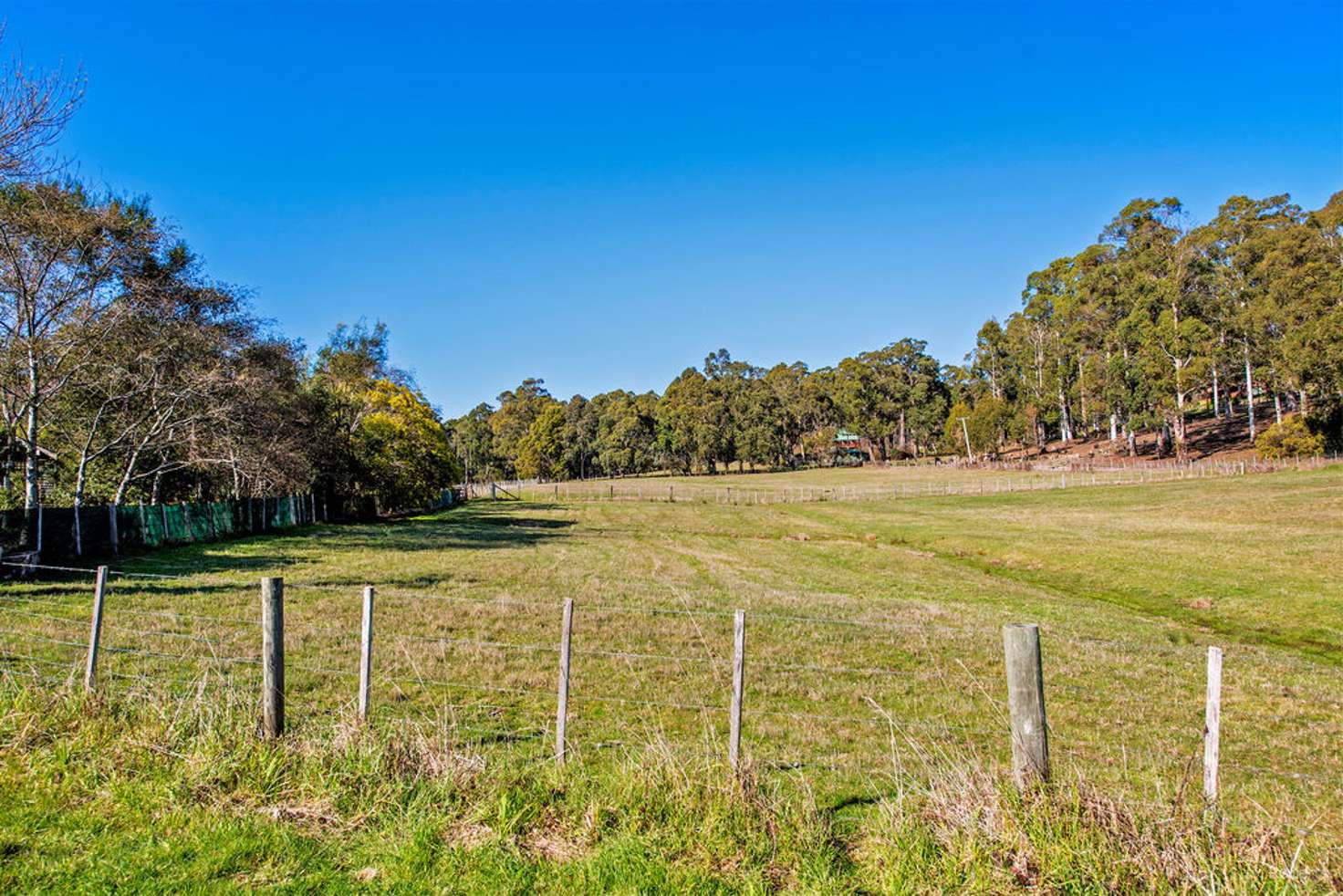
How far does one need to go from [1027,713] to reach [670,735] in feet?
14.6

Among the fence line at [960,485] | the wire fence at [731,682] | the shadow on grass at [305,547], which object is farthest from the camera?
the fence line at [960,485]

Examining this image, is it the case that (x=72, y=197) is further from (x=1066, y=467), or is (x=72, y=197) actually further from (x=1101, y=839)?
(x=1066, y=467)

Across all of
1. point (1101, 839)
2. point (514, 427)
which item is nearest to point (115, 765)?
point (1101, 839)

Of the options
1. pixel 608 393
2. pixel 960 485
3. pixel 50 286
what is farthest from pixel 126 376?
pixel 608 393

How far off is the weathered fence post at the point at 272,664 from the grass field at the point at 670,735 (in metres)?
0.17

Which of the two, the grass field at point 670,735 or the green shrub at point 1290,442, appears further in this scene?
the green shrub at point 1290,442

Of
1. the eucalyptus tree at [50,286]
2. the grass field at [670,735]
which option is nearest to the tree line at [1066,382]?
the grass field at [670,735]

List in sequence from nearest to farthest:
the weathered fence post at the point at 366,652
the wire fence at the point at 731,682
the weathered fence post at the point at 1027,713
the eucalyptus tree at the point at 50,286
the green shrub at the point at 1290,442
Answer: the weathered fence post at the point at 1027,713, the weathered fence post at the point at 366,652, the wire fence at the point at 731,682, the eucalyptus tree at the point at 50,286, the green shrub at the point at 1290,442

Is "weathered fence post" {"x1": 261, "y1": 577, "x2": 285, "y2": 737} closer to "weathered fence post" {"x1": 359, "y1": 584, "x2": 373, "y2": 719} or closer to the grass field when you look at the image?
the grass field

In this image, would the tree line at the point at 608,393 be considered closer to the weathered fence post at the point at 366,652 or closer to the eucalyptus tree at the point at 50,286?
the eucalyptus tree at the point at 50,286

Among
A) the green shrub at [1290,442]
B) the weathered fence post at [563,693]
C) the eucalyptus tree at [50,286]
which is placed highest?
the eucalyptus tree at [50,286]

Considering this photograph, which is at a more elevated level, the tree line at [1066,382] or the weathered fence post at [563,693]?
the tree line at [1066,382]

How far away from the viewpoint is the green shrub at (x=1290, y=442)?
51469mm

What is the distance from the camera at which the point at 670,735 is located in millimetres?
7988
